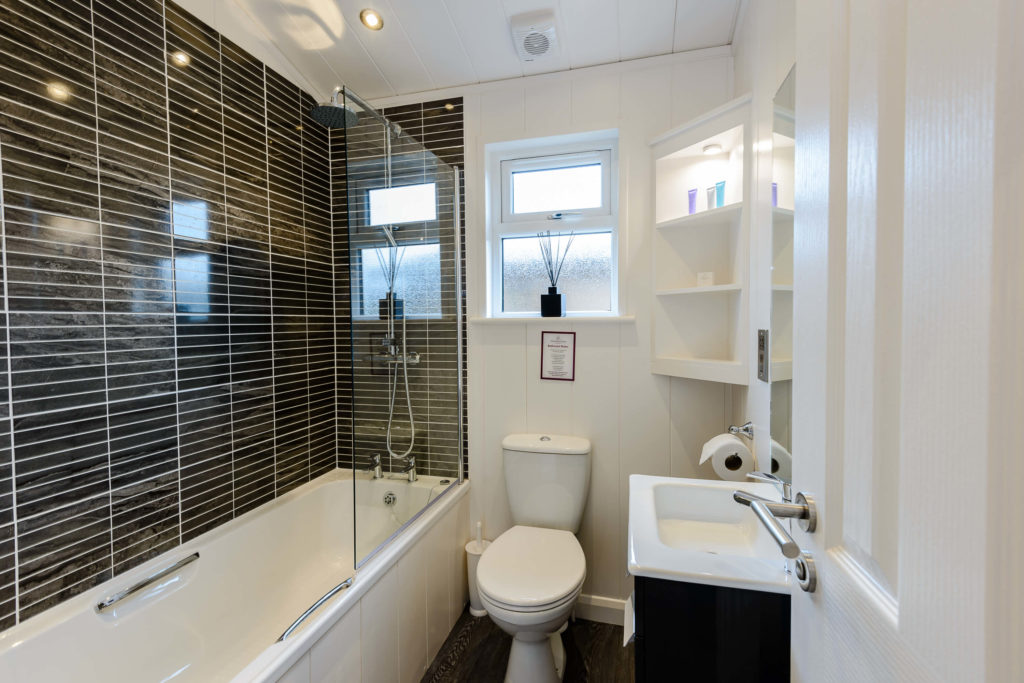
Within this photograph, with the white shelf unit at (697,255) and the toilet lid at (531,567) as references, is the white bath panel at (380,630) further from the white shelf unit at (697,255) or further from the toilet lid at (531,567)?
the white shelf unit at (697,255)

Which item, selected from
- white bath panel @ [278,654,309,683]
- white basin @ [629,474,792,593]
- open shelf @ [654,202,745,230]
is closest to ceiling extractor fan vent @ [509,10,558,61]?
open shelf @ [654,202,745,230]

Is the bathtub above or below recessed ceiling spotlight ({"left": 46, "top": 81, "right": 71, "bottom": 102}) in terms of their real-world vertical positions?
below

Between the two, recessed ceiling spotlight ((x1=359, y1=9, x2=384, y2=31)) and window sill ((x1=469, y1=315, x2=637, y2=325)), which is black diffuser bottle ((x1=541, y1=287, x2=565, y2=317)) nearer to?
window sill ((x1=469, y1=315, x2=637, y2=325))

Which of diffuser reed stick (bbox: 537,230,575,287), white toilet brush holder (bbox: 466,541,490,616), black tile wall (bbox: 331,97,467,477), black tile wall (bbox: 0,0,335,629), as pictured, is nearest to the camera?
black tile wall (bbox: 0,0,335,629)

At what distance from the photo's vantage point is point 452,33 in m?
1.74

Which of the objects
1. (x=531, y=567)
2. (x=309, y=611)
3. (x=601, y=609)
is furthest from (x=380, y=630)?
(x=601, y=609)

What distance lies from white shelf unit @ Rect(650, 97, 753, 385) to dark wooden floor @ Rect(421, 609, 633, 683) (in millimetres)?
1178

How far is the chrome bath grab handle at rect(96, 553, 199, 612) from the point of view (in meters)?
1.21

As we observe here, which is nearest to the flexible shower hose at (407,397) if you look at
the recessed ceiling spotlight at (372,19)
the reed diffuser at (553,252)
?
the reed diffuser at (553,252)

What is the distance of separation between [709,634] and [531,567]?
0.80 m

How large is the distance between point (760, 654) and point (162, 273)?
1983 mm

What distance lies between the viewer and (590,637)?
1844mm

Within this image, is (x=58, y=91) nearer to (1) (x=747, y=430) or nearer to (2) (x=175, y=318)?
(2) (x=175, y=318)

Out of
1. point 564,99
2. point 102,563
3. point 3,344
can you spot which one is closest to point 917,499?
point 3,344
